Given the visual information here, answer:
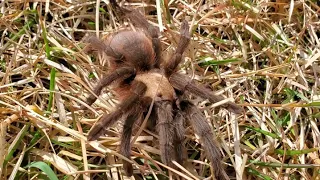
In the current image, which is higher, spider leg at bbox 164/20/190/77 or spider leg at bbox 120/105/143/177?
spider leg at bbox 164/20/190/77

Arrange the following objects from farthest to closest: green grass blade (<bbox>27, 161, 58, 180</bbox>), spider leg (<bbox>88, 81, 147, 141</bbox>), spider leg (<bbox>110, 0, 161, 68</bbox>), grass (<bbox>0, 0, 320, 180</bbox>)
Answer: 1. spider leg (<bbox>110, 0, 161, 68</bbox>)
2. grass (<bbox>0, 0, 320, 180</bbox>)
3. spider leg (<bbox>88, 81, 147, 141</bbox>)
4. green grass blade (<bbox>27, 161, 58, 180</bbox>)

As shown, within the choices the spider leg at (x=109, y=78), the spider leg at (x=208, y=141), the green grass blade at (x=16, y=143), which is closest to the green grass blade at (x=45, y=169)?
the green grass blade at (x=16, y=143)

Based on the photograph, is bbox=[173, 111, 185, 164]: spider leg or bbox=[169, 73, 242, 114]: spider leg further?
bbox=[169, 73, 242, 114]: spider leg

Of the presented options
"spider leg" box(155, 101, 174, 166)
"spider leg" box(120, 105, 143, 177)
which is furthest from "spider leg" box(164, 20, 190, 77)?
"spider leg" box(120, 105, 143, 177)

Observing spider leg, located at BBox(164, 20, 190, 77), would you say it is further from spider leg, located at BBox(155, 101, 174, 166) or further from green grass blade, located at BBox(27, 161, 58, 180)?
green grass blade, located at BBox(27, 161, 58, 180)

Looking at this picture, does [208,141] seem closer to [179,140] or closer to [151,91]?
[179,140]

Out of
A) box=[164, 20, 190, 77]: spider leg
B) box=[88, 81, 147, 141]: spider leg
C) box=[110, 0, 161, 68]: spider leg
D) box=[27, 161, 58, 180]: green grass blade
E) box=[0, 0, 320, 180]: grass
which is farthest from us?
box=[110, 0, 161, 68]: spider leg

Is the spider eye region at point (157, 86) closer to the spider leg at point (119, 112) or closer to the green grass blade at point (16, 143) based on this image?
the spider leg at point (119, 112)

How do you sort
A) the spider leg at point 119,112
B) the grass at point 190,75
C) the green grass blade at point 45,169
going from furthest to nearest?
the grass at point 190,75, the spider leg at point 119,112, the green grass blade at point 45,169
